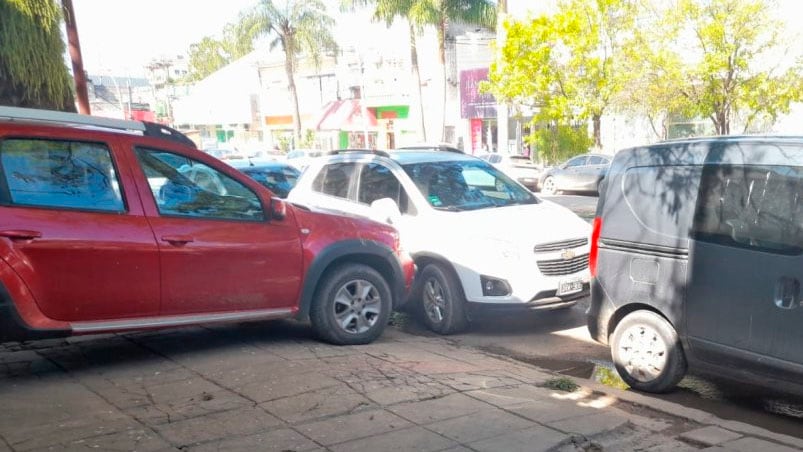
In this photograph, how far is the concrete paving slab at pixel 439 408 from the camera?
445cm

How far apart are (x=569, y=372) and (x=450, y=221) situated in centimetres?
197

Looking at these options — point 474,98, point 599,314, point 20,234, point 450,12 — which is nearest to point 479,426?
point 599,314

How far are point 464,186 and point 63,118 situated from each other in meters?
4.26

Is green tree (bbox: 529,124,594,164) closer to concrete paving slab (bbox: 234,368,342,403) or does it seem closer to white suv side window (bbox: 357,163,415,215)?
white suv side window (bbox: 357,163,415,215)

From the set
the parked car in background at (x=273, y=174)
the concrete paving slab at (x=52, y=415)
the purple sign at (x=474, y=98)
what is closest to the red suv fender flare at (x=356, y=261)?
the concrete paving slab at (x=52, y=415)

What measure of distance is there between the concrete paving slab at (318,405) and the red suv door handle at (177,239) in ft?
4.64

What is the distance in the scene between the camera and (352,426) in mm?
4262

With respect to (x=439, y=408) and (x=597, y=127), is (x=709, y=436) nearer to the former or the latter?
(x=439, y=408)

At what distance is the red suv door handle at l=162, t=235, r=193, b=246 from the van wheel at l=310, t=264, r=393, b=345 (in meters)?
1.29

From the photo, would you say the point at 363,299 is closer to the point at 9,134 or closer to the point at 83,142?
the point at 83,142

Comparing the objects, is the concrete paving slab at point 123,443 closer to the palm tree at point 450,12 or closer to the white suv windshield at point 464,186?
the white suv windshield at point 464,186

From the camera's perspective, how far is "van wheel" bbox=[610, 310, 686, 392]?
520 centimetres

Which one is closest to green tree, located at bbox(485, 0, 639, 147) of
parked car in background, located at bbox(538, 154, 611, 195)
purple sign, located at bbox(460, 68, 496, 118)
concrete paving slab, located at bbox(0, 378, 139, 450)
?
parked car in background, located at bbox(538, 154, 611, 195)

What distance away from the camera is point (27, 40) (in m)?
7.25
